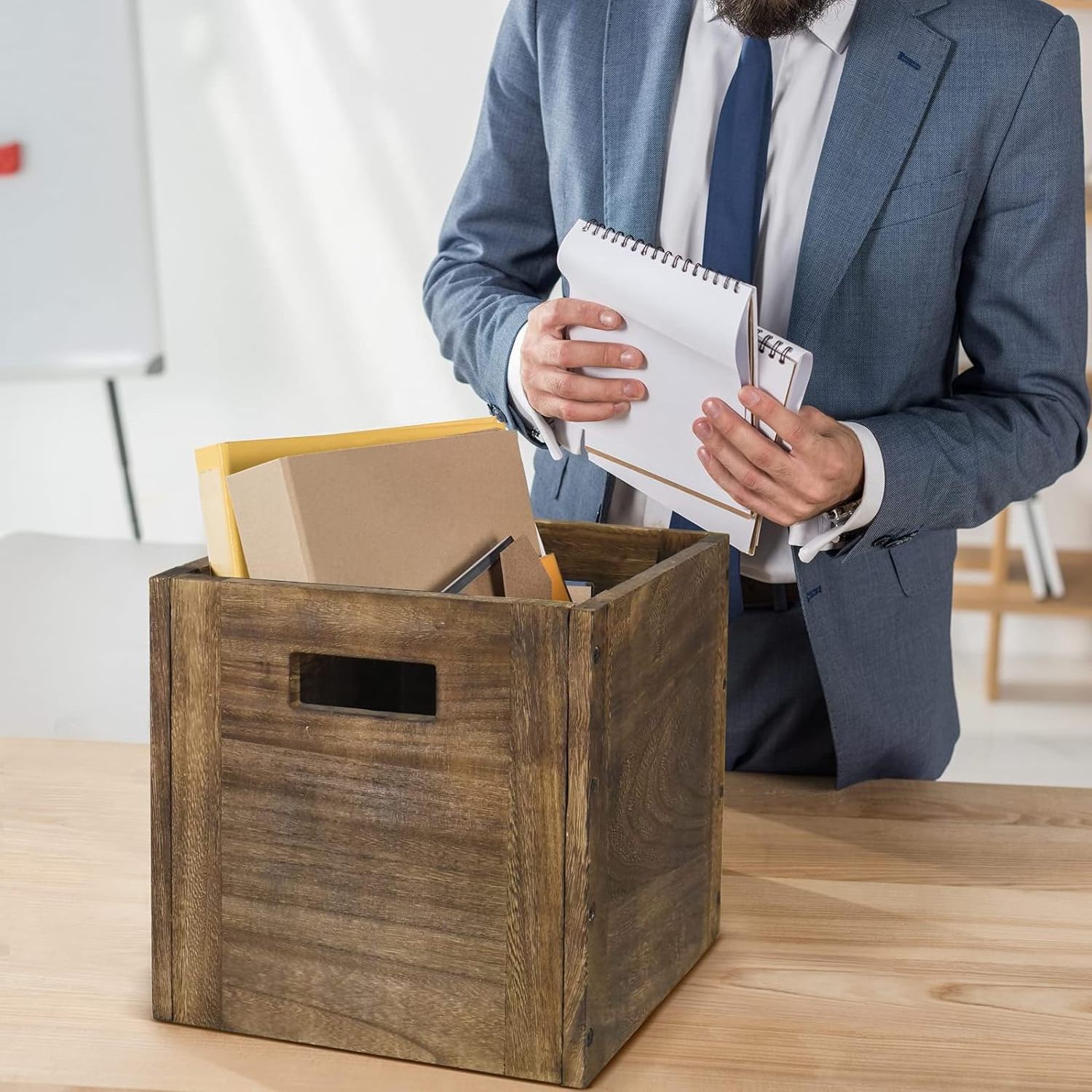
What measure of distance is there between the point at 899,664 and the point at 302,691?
2.31ft

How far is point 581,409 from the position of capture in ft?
3.16

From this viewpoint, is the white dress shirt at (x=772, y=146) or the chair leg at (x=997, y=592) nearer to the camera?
the white dress shirt at (x=772, y=146)

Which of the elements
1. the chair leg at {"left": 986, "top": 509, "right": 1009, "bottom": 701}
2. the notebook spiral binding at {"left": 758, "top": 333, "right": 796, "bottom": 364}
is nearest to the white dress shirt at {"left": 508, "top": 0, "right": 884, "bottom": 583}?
the notebook spiral binding at {"left": 758, "top": 333, "right": 796, "bottom": 364}

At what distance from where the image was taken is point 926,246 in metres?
1.15

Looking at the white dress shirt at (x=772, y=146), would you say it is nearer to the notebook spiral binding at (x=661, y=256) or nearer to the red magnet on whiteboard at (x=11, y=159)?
the notebook spiral binding at (x=661, y=256)

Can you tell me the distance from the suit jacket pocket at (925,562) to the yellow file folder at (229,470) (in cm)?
64

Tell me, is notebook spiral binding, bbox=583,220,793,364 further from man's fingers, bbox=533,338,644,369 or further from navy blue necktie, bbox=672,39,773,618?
navy blue necktie, bbox=672,39,773,618

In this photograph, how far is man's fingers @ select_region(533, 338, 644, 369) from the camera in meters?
0.91

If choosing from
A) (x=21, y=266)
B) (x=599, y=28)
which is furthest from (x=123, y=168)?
(x=599, y=28)

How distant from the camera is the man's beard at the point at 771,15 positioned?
1.12m

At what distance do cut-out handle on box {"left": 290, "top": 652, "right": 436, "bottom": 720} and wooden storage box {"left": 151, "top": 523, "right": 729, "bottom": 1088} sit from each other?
0.05 ft

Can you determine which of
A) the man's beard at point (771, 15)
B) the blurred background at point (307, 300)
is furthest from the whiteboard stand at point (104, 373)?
the man's beard at point (771, 15)

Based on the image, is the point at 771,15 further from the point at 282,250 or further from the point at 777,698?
the point at 282,250

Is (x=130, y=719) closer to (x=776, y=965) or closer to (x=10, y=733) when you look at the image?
(x=10, y=733)
